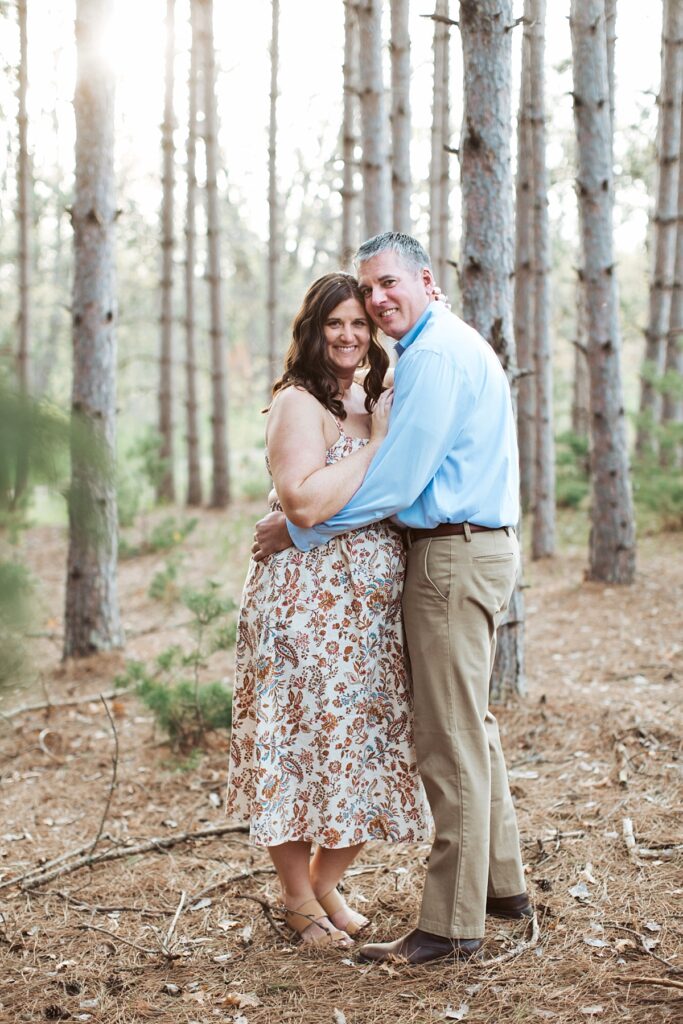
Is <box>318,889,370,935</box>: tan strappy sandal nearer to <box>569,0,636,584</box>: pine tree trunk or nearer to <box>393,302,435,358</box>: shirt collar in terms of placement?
<box>393,302,435,358</box>: shirt collar

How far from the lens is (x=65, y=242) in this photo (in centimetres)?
3031

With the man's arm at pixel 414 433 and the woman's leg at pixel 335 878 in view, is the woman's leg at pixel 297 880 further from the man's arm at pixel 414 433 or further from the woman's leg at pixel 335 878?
the man's arm at pixel 414 433

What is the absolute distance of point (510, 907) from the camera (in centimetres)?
354

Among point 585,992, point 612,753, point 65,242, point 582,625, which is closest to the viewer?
point 585,992

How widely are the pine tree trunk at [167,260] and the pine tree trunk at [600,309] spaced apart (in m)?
6.90

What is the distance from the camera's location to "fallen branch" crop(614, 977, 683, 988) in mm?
2898

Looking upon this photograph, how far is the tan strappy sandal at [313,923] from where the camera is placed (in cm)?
349

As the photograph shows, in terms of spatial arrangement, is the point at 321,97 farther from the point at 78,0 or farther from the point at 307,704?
the point at 307,704

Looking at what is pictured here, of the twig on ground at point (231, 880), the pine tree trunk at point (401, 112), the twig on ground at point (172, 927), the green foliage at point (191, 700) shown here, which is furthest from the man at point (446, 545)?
the pine tree trunk at point (401, 112)

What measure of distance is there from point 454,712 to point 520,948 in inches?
34.6

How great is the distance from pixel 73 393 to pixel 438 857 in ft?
16.5

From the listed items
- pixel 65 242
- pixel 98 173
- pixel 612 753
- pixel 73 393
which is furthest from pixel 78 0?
pixel 65 242

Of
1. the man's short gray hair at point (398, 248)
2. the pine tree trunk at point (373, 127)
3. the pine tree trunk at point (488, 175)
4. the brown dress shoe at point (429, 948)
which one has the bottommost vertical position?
the brown dress shoe at point (429, 948)

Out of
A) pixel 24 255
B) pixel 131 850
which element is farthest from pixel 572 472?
pixel 131 850
